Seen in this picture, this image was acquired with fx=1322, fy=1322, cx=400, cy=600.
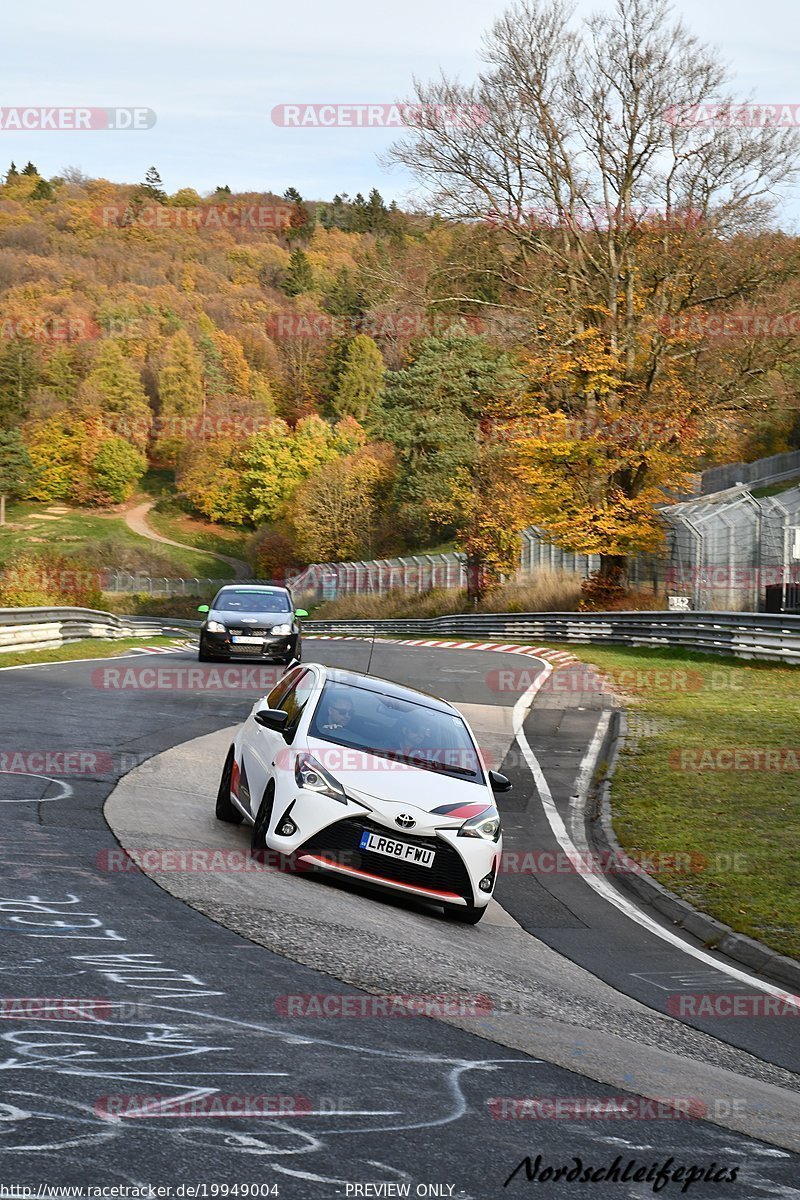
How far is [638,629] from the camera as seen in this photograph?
118 ft

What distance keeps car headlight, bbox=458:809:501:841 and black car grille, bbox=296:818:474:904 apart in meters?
0.20

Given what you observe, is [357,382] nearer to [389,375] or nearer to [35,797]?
[389,375]

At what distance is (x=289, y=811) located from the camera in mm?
9281

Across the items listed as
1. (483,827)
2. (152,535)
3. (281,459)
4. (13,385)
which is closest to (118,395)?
(13,385)

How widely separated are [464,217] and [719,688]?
21.1 meters

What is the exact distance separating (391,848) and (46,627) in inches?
923

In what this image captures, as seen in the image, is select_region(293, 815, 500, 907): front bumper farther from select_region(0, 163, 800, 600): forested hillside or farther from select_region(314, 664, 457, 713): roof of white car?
select_region(0, 163, 800, 600): forested hillside

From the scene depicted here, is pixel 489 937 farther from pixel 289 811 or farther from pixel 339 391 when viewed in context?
pixel 339 391

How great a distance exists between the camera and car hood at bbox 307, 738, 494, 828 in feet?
30.4

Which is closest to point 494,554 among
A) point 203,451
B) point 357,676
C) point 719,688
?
point 719,688

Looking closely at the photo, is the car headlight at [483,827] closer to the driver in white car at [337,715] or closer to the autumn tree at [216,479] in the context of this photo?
the driver in white car at [337,715]

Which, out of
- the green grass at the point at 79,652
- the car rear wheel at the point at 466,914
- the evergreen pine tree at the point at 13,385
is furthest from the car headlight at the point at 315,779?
the evergreen pine tree at the point at 13,385

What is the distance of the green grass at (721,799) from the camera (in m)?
10.6

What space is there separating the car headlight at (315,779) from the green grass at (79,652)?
678 inches
